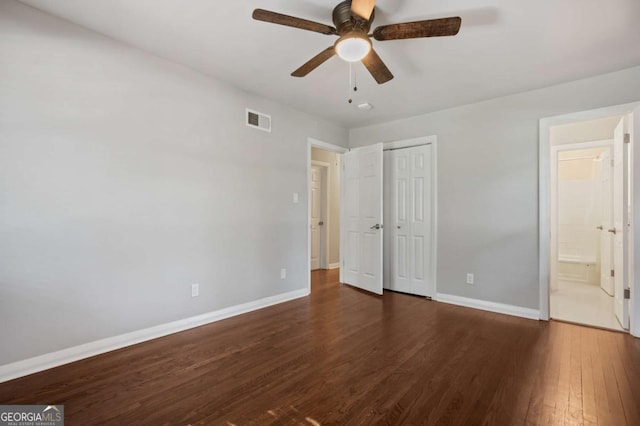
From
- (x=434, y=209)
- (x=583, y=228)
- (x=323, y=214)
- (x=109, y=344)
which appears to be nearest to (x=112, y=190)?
(x=109, y=344)

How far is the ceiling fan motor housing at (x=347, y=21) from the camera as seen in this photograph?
1970 millimetres

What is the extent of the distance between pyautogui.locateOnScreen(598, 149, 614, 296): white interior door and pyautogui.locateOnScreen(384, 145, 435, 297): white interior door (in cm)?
248

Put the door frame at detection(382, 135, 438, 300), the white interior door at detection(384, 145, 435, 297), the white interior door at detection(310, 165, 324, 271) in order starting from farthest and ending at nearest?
the white interior door at detection(310, 165, 324, 271)
the white interior door at detection(384, 145, 435, 297)
the door frame at detection(382, 135, 438, 300)

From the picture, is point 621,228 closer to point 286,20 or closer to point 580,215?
point 580,215

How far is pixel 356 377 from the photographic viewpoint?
84.2 inches

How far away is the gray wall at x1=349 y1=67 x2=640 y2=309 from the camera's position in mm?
3285

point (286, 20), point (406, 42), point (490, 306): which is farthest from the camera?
point (490, 306)

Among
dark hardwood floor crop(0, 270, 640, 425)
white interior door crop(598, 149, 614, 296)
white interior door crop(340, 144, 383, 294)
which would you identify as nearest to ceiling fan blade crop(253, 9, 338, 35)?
dark hardwood floor crop(0, 270, 640, 425)

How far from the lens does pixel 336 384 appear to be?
6.72 feet

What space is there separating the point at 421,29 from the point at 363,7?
0.40 metres

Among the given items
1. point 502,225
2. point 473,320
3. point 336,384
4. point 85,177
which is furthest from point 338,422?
point 502,225

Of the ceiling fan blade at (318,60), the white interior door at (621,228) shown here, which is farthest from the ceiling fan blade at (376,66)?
the white interior door at (621,228)

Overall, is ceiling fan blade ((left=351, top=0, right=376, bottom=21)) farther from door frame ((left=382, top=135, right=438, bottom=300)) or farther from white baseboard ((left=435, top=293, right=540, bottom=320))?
white baseboard ((left=435, top=293, right=540, bottom=320))

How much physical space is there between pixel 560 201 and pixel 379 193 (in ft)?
11.8
